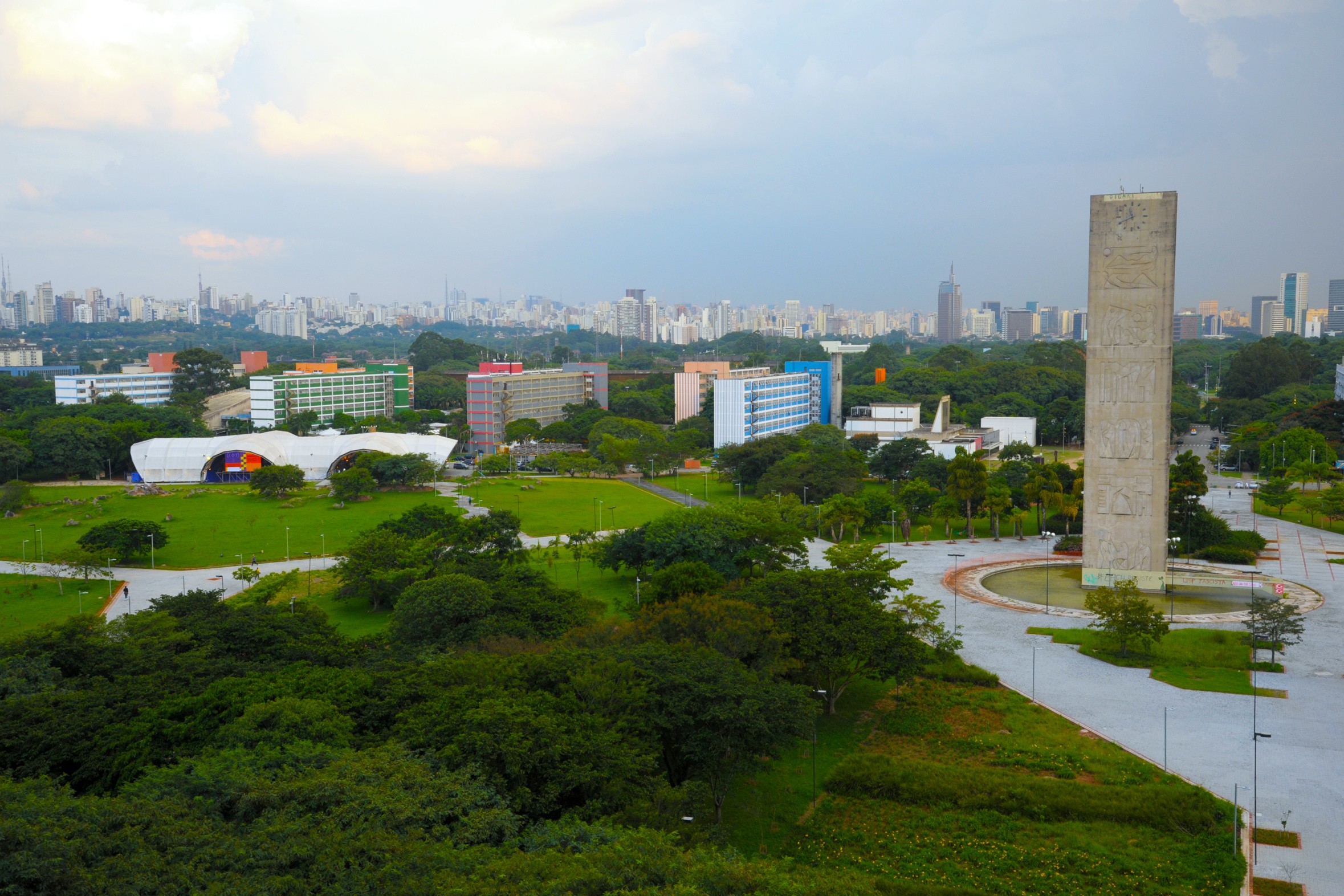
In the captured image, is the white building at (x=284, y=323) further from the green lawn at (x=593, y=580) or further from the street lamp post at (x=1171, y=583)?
the street lamp post at (x=1171, y=583)

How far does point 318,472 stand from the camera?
154ft

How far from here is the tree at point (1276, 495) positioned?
1346 inches

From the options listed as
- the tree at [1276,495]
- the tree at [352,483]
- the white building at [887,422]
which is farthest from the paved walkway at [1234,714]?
the white building at [887,422]

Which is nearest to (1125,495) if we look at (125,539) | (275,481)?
(125,539)

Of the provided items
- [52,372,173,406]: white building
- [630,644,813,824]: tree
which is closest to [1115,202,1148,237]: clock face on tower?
[630,644,813,824]: tree

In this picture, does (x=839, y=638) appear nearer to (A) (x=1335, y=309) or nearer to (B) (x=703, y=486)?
(B) (x=703, y=486)

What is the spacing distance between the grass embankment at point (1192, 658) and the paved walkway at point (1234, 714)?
277 mm

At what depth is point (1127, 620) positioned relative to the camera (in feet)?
65.6

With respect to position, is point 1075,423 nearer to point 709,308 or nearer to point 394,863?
point 394,863

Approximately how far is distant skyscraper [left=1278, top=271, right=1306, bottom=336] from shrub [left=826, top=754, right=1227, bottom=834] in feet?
521

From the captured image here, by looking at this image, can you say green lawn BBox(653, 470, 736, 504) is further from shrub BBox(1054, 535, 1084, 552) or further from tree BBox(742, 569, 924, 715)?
tree BBox(742, 569, 924, 715)

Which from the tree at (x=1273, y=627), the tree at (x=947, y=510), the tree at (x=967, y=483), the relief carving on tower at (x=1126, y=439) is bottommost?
the tree at (x=1273, y=627)

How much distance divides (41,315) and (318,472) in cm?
14899

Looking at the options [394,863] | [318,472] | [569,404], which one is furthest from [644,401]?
[394,863]
